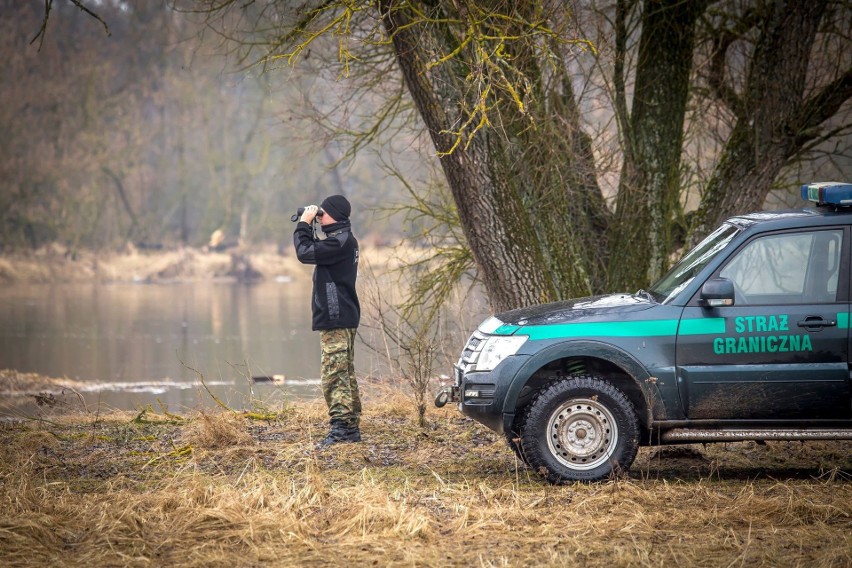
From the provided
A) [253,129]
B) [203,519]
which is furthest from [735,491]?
[253,129]

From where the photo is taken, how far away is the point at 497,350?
6914mm

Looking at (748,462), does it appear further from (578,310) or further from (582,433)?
(578,310)

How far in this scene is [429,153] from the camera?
13.2m

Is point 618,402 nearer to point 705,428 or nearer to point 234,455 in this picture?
point 705,428

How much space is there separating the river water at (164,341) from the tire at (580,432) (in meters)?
4.17

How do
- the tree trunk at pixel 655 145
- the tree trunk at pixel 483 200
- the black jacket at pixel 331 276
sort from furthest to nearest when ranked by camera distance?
the tree trunk at pixel 655 145 < the tree trunk at pixel 483 200 < the black jacket at pixel 331 276

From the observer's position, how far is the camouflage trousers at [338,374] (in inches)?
322

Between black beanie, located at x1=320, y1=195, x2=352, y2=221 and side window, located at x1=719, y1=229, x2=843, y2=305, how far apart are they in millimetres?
3232

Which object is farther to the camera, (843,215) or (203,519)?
(843,215)

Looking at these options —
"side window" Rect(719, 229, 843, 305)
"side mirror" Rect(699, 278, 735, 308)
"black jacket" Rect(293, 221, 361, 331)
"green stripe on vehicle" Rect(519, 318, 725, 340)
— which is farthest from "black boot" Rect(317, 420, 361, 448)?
"side window" Rect(719, 229, 843, 305)

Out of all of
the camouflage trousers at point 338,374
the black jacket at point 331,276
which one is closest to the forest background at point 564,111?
the black jacket at point 331,276

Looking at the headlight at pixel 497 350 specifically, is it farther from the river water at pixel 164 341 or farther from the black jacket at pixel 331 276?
the river water at pixel 164 341

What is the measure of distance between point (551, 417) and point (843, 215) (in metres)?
2.48

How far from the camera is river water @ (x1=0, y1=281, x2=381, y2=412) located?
16578 millimetres
